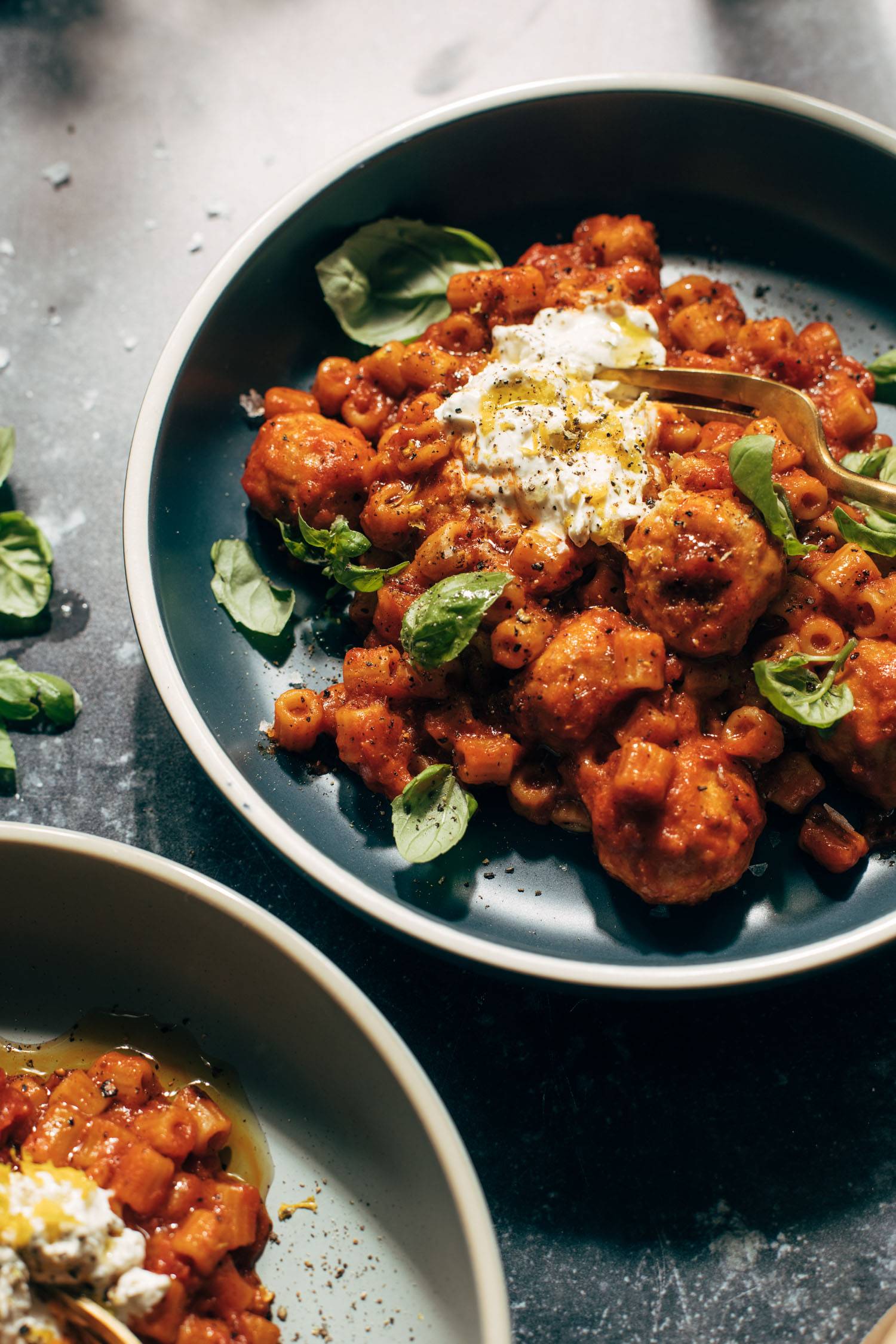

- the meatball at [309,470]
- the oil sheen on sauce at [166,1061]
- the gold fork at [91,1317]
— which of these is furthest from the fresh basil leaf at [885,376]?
the gold fork at [91,1317]

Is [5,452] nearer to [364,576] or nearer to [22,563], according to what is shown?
[22,563]

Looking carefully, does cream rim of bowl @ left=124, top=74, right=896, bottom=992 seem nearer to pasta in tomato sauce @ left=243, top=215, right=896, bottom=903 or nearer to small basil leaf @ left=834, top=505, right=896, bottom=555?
pasta in tomato sauce @ left=243, top=215, right=896, bottom=903

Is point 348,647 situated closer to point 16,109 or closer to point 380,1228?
point 380,1228

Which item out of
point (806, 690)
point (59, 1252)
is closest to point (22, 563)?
point (59, 1252)

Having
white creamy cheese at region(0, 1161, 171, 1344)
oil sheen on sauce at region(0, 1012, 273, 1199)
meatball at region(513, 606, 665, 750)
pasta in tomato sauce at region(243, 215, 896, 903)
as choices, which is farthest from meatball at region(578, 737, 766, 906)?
white creamy cheese at region(0, 1161, 171, 1344)

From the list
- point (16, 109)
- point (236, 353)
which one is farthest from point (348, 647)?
point (16, 109)

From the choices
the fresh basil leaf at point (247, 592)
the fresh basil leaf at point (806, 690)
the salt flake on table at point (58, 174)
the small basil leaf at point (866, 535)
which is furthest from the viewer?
the salt flake on table at point (58, 174)

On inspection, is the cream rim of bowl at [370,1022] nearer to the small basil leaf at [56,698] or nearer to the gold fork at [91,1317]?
the small basil leaf at [56,698]
